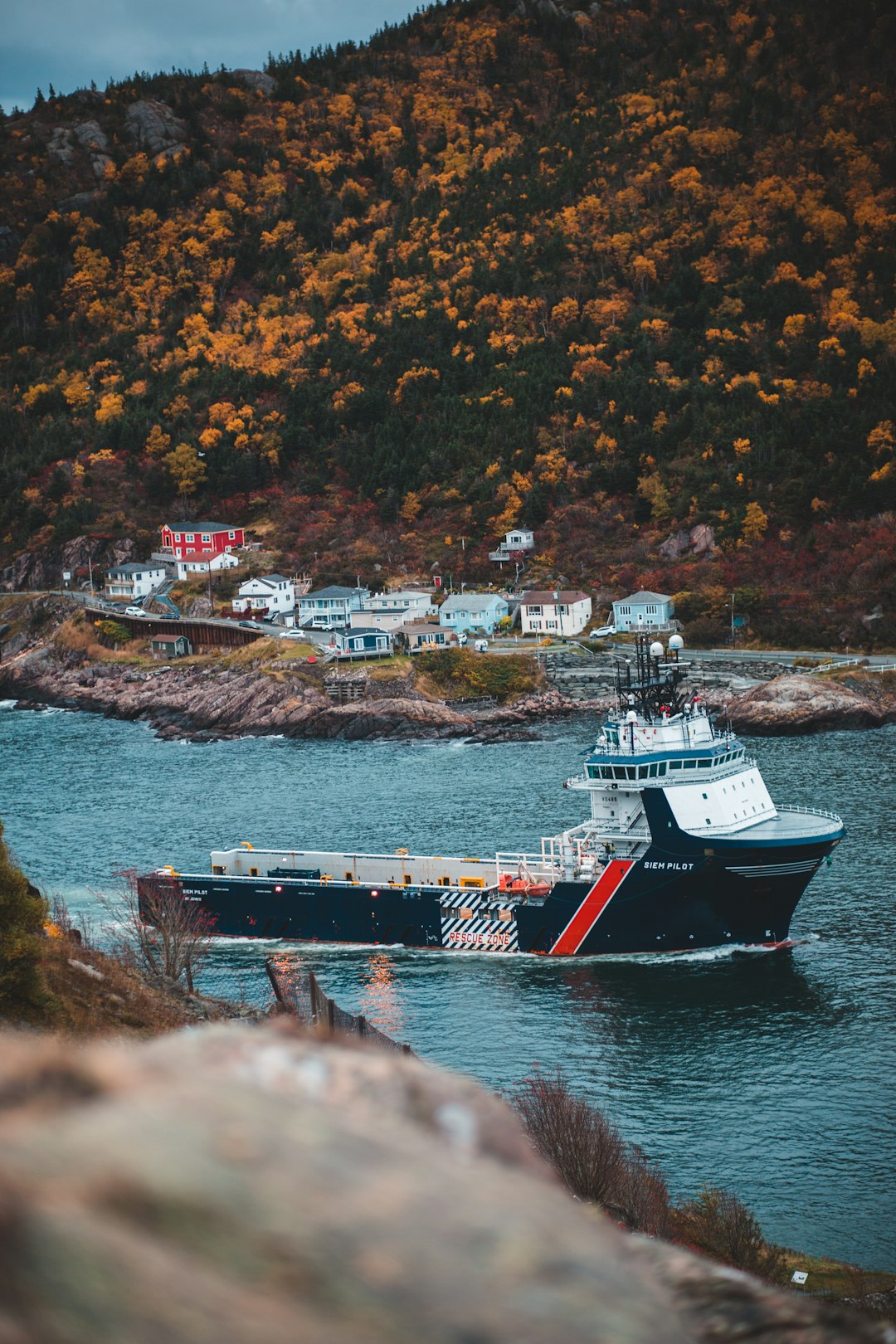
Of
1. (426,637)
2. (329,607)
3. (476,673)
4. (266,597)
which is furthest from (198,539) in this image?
(476,673)

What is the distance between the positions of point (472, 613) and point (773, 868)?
63665mm

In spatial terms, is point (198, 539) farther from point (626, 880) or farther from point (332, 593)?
point (626, 880)

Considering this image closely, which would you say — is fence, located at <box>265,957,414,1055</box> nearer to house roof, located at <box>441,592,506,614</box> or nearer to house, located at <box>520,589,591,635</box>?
house roof, located at <box>441,592,506,614</box>

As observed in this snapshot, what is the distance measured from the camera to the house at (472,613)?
336 feet

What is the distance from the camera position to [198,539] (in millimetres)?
130125

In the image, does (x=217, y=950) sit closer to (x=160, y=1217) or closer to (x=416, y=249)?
(x=160, y=1217)

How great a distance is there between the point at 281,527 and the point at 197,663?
36464 mm

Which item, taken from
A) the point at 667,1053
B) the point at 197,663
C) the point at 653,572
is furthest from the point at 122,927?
the point at 653,572

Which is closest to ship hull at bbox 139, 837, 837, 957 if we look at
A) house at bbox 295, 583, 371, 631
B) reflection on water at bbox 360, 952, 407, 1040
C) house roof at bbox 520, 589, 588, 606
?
reflection on water at bbox 360, 952, 407, 1040

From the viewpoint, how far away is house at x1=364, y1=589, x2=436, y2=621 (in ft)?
346

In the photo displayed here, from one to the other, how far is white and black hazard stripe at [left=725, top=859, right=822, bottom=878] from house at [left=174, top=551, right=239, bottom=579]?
302ft

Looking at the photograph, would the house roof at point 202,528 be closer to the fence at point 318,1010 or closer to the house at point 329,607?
the house at point 329,607

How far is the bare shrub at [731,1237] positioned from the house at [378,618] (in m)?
80.4

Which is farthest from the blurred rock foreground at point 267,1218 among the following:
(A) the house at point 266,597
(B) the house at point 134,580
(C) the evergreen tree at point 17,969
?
(B) the house at point 134,580
